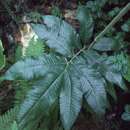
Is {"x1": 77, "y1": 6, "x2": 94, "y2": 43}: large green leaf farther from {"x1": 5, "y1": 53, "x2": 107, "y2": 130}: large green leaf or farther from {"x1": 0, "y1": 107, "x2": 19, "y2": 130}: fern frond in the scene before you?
{"x1": 0, "y1": 107, "x2": 19, "y2": 130}: fern frond

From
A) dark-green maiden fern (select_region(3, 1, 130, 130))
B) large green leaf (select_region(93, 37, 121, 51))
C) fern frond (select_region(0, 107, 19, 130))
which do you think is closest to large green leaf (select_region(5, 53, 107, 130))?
dark-green maiden fern (select_region(3, 1, 130, 130))

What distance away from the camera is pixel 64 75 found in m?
1.60

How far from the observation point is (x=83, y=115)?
2688 millimetres

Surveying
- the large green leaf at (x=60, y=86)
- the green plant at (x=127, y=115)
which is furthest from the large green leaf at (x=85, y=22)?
the green plant at (x=127, y=115)

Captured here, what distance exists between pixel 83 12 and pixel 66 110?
549 millimetres

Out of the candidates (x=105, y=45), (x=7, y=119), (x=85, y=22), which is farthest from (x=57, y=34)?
(x=7, y=119)

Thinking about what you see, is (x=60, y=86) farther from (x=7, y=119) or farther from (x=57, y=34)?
(x=7, y=119)

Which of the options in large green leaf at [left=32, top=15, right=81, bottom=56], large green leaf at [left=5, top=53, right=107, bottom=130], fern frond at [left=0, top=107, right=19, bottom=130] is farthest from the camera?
fern frond at [left=0, top=107, right=19, bottom=130]

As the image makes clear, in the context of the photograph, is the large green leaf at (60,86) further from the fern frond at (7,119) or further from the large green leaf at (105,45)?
the fern frond at (7,119)

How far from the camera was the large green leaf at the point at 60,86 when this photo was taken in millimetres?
1561

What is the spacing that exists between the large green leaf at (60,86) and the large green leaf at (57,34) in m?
0.08

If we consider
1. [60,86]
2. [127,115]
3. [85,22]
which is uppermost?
[85,22]

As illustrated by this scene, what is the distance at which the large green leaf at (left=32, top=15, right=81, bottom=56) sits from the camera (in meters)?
1.71

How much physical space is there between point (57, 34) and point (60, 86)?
30cm
